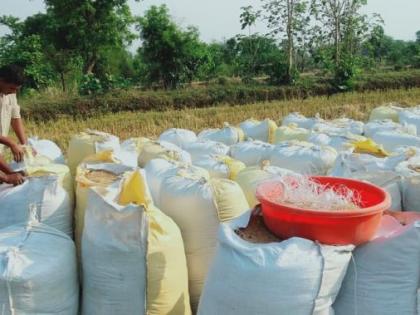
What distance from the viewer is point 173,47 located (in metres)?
16.2

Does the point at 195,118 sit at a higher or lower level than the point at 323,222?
lower

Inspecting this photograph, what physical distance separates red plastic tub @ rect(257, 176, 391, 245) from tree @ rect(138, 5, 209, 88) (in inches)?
568

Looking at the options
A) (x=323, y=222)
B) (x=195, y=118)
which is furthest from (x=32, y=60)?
(x=323, y=222)

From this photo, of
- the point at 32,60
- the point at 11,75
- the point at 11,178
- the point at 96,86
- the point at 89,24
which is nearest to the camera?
the point at 11,178

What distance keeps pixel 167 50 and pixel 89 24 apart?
399 cm

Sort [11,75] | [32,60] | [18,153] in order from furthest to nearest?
[32,60], [11,75], [18,153]

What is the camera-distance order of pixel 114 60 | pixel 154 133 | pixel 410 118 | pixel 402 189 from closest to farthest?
pixel 402 189 < pixel 410 118 < pixel 154 133 < pixel 114 60

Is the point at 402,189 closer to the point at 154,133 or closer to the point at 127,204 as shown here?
the point at 127,204

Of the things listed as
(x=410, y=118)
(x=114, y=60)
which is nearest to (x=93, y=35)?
(x=114, y=60)

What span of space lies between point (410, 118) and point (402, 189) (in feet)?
10.1

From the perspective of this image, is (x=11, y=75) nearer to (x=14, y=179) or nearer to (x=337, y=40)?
(x=14, y=179)

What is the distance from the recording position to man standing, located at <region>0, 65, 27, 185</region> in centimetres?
249

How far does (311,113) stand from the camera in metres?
9.76

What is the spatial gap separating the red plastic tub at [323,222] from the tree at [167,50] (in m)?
14.4
